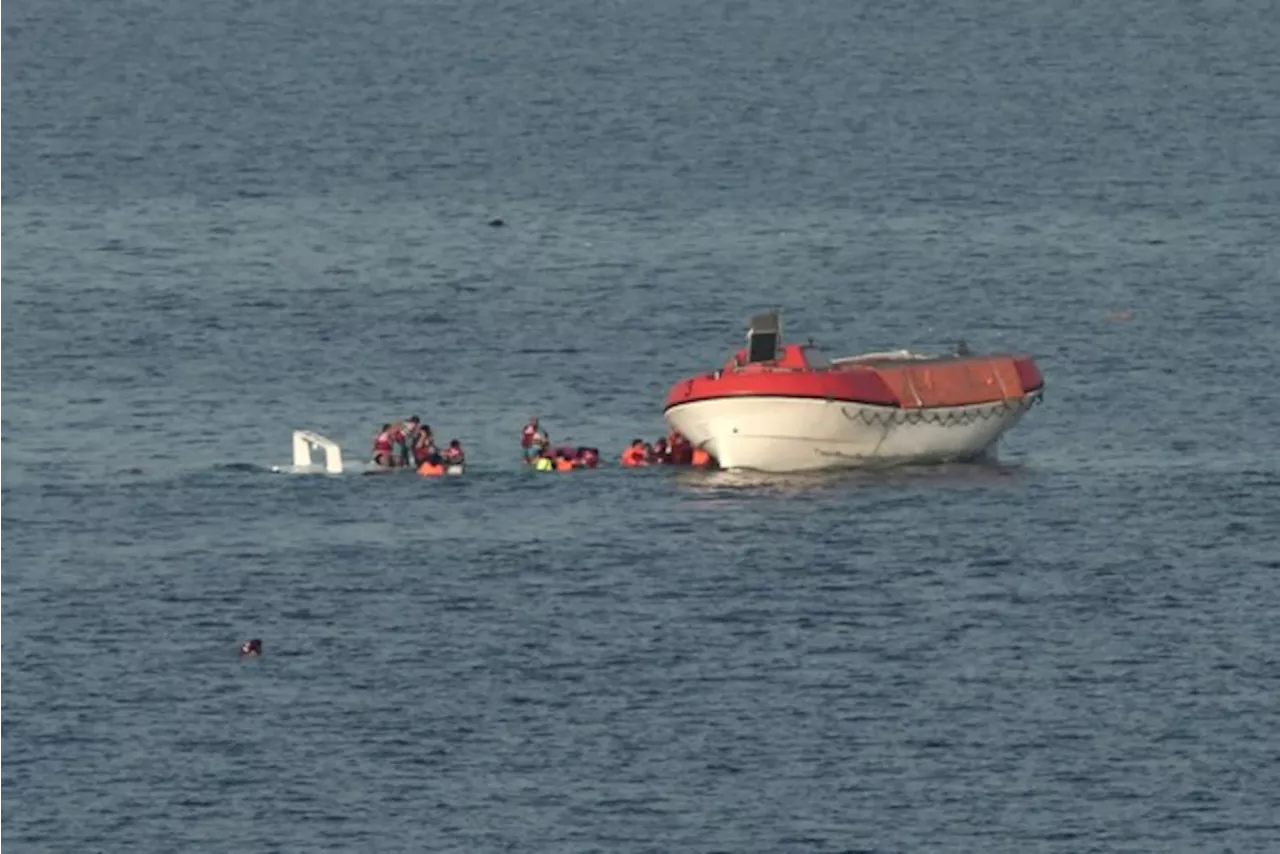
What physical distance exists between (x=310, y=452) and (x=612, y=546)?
40.1 feet

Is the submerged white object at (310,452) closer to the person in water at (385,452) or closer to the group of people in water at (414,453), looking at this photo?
the person in water at (385,452)

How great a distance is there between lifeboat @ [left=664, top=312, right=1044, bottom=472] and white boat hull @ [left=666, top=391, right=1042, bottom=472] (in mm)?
25

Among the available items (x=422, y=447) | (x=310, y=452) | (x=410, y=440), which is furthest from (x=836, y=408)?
(x=310, y=452)

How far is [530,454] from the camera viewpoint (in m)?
114

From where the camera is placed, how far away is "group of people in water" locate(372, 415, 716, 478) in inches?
4486

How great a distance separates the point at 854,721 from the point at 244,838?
47.7 feet

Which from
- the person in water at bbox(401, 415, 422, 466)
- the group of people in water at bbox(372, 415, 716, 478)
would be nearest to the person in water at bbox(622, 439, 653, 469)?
the group of people in water at bbox(372, 415, 716, 478)

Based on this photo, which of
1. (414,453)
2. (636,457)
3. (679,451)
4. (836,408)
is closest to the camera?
(836,408)

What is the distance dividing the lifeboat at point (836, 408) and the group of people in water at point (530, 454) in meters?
1.13

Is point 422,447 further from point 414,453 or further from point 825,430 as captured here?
point 825,430

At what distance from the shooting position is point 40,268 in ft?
489

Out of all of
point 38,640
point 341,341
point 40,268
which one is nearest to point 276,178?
point 40,268

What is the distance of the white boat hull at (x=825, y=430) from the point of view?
111 m

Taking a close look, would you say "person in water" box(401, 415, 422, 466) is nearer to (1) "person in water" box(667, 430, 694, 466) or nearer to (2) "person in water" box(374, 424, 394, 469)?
(2) "person in water" box(374, 424, 394, 469)
